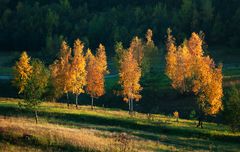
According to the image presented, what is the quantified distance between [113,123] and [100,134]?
57.1 ft

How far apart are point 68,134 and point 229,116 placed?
102 feet

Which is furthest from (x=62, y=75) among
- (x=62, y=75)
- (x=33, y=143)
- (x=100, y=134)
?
(x=33, y=143)

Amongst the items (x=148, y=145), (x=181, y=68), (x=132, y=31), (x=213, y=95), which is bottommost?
(x=148, y=145)

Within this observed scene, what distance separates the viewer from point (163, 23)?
185m

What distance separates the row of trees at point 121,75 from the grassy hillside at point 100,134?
15.7 feet

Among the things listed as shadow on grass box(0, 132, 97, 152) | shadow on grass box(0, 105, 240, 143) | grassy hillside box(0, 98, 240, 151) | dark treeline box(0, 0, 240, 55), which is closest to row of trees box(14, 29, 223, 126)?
shadow on grass box(0, 105, 240, 143)

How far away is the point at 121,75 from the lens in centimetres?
8625

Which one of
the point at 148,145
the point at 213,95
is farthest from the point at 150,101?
the point at 148,145

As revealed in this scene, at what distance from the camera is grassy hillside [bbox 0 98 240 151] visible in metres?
42.5

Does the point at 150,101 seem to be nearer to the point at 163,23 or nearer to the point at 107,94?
the point at 107,94

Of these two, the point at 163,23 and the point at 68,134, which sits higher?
the point at 163,23

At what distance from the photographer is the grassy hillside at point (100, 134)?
42500 mm

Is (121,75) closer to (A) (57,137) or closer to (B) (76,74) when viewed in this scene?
(B) (76,74)

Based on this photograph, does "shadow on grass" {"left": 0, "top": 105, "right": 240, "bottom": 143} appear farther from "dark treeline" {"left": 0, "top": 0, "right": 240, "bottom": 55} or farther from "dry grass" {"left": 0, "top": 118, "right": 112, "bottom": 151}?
"dark treeline" {"left": 0, "top": 0, "right": 240, "bottom": 55}
